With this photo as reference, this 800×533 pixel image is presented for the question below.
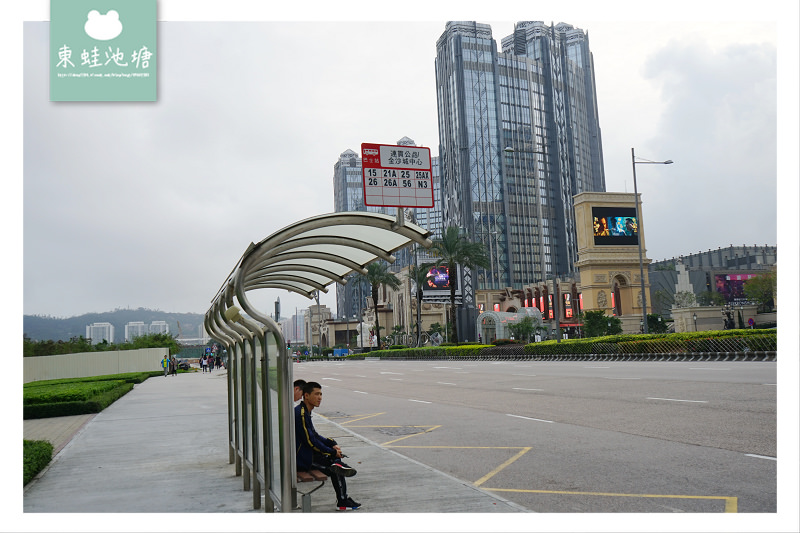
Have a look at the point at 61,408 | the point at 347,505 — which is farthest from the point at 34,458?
the point at 61,408

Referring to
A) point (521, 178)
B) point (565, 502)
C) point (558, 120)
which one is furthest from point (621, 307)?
point (558, 120)

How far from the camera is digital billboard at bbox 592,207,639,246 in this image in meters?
69.9

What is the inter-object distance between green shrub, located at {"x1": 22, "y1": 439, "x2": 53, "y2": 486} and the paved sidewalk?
0.10m

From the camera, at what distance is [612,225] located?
231 ft

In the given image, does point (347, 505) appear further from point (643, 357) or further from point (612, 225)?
point (612, 225)

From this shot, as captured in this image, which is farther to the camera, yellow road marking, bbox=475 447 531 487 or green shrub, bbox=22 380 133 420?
green shrub, bbox=22 380 133 420

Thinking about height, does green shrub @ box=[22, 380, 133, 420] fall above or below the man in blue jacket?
below

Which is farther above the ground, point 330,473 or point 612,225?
point 612,225

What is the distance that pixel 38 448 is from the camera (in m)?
8.84

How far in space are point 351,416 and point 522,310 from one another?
64.3 metres

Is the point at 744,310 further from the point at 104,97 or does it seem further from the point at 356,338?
the point at 356,338

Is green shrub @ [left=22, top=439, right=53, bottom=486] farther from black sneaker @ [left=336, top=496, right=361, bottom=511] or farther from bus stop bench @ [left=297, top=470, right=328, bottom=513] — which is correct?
black sneaker @ [left=336, top=496, right=361, bottom=511]

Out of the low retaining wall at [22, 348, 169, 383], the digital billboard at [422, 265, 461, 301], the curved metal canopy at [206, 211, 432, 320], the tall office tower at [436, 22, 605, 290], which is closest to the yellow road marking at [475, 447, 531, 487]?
the curved metal canopy at [206, 211, 432, 320]

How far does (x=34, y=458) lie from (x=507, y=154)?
146989mm
